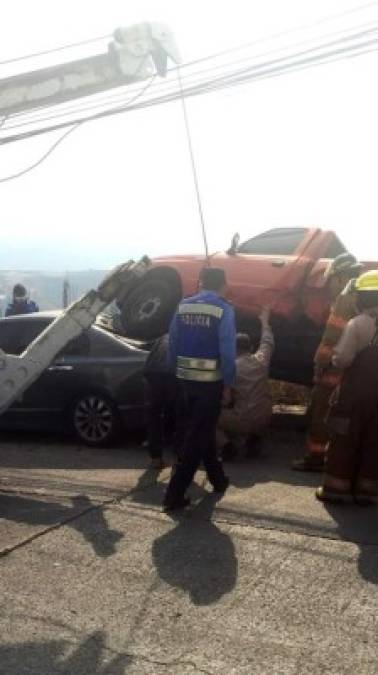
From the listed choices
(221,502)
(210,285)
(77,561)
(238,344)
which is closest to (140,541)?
(77,561)

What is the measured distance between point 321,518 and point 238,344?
8.13ft

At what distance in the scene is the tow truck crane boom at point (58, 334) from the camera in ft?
21.9

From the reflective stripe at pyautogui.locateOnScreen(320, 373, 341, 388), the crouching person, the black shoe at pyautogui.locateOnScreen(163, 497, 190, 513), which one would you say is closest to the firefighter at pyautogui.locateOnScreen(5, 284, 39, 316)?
the crouching person

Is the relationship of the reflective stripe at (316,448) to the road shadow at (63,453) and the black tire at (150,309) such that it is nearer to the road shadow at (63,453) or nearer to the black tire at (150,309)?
the road shadow at (63,453)

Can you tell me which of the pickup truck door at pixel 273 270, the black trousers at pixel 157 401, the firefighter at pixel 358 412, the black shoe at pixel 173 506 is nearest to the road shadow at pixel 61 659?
the black shoe at pixel 173 506

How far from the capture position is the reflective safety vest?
224 inches

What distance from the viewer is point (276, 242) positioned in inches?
344

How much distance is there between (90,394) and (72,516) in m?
3.02

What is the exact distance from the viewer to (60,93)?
6234 mm

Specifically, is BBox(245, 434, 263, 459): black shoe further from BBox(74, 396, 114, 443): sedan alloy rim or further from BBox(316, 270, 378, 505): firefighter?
BBox(316, 270, 378, 505): firefighter

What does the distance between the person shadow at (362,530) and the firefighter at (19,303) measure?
8081 mm

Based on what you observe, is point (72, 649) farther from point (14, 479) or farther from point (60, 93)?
point (60, 93)

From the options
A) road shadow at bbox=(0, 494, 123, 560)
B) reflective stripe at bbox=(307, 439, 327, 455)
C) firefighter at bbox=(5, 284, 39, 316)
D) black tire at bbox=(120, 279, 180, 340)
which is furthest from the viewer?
firefighter at bbox=(5, 284, 39, 316)

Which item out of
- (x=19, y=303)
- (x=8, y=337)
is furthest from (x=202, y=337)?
(x=19, y=303)
